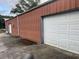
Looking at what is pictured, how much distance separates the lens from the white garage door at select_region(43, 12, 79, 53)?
8648 mm

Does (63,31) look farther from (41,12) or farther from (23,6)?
A: (23,6)

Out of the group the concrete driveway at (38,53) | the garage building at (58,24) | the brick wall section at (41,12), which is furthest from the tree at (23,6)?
the concrete driveway at (38,53)

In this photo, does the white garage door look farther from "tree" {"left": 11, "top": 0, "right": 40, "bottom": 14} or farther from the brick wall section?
"tree" {"left": 11, "top": 0, "right": 40, "bottom": 14}

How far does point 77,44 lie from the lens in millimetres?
8508

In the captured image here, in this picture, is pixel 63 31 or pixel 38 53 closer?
pixel 38 53

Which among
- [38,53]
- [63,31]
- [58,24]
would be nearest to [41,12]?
[58,24]

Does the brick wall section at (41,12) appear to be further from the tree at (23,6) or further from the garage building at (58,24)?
the tree at (23,6)

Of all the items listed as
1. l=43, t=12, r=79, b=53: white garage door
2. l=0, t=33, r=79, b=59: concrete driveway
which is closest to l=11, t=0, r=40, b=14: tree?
l=43, t=12, r=79, b=53: white garage door

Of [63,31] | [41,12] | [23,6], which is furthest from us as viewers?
[23,6]

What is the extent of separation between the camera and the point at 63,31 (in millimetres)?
9719

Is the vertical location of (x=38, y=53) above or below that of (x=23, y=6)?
below

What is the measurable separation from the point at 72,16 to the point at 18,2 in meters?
40.1

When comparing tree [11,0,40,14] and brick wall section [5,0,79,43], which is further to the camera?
tree [11,0,40,14]

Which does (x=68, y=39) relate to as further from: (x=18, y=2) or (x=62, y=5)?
(x=18, y=2)
